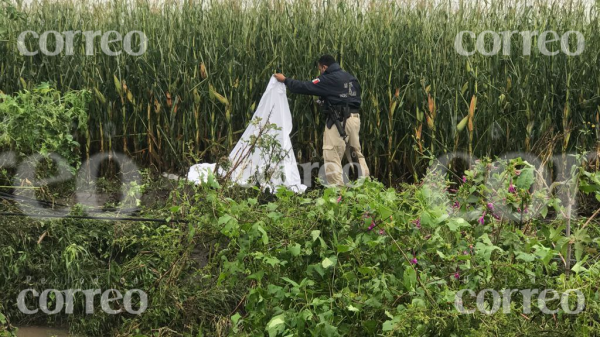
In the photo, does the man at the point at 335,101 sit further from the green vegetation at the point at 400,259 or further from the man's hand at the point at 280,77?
the green vegetation at the point at 400,259

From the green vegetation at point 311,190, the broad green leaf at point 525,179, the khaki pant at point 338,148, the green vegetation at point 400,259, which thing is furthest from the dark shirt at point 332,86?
the broad green leaf at point 525,179

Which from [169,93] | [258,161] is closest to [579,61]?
[258,161]

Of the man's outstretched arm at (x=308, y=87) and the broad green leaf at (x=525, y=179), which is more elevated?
the broad green leaf at (x=525, y=179)

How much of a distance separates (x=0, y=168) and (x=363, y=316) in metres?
4.20

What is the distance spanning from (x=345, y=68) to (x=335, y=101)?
31.3 inches

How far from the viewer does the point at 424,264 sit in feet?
13.7

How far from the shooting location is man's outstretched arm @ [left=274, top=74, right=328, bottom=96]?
784 centimetres

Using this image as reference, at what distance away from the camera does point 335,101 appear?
792 centimetres

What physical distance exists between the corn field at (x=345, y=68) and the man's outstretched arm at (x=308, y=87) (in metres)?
0.57

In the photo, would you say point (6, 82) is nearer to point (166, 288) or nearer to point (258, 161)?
point (258, 161)

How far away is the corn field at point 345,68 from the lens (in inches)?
328

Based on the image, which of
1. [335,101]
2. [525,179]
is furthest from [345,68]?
[525,179]

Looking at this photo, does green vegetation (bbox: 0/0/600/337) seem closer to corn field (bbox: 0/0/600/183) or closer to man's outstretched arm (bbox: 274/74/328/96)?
corn field (bbox: 0/0/600/183)

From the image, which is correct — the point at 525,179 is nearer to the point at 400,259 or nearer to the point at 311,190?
the point at 400,259
